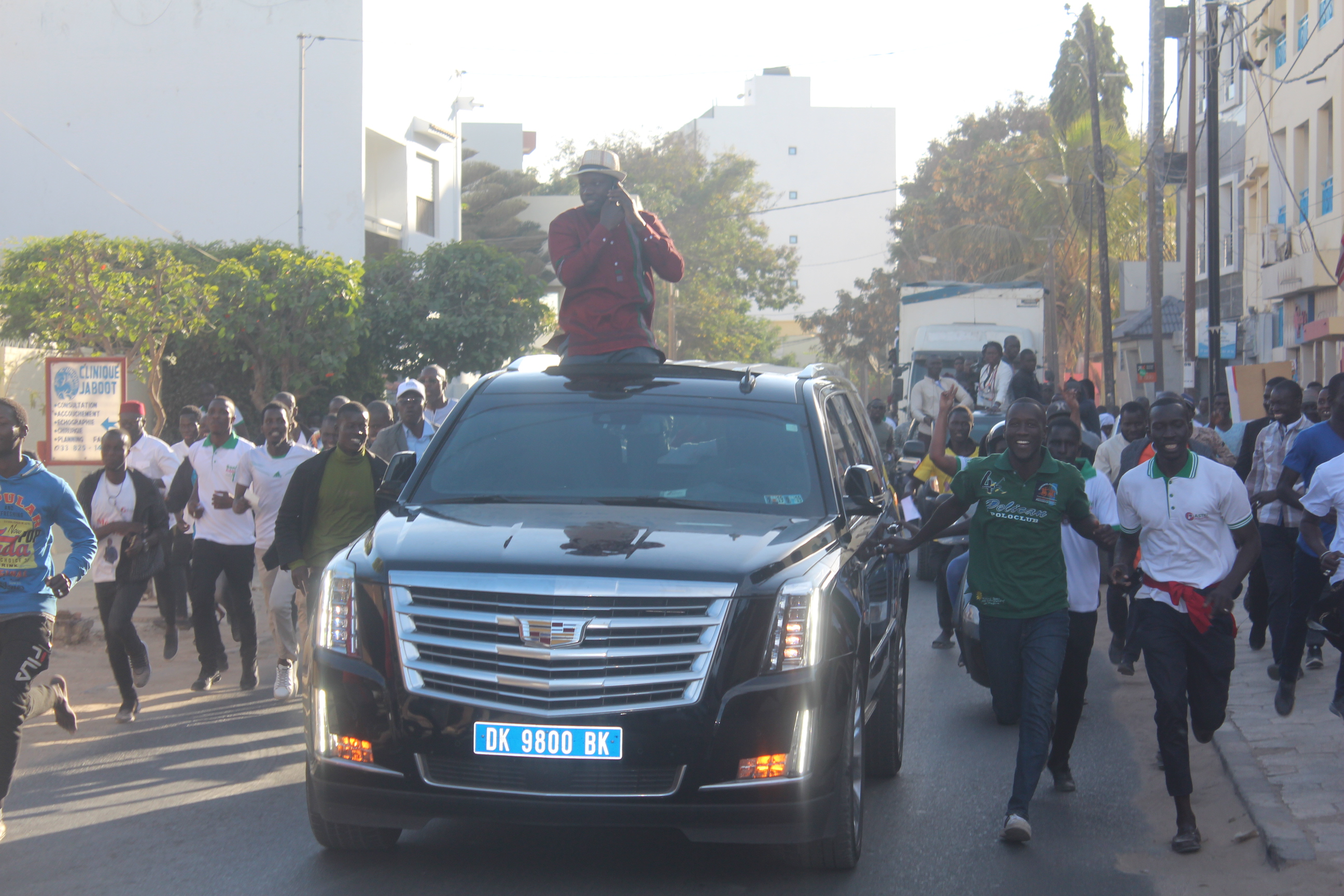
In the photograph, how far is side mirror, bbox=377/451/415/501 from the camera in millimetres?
6059

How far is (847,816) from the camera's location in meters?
5.19

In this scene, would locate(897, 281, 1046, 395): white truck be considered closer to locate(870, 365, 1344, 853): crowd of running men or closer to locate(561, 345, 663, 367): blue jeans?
locate(561, 345, 663, 367): blue jeans

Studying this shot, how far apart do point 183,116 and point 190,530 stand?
2593 cm

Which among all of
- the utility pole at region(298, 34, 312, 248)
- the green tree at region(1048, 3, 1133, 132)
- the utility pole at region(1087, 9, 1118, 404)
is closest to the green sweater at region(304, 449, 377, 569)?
the utility pole at region(1087, 9, 1118, 404)

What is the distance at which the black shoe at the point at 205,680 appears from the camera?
31.3 feet

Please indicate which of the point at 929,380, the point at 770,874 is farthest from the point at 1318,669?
the point at 929,380

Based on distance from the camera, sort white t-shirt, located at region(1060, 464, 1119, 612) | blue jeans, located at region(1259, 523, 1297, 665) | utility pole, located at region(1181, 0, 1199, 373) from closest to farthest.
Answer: white t-shirt, located at region(1060, 464, 1119, 612) < blue jeans, located at region(1259, 523, 1297, 665) < utility pole, located at region(1181, 0, 1199, 373)

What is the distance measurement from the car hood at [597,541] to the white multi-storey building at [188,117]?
2900 centimetres

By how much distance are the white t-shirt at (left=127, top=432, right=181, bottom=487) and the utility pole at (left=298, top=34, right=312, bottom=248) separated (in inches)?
891

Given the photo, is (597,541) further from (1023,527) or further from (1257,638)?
(1257,638)

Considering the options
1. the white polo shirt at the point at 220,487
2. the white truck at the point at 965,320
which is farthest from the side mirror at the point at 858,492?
the white truck at the point at 965,320

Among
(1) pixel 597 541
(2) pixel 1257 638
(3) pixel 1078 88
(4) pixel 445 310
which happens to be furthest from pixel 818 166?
(1) pixel 597 541

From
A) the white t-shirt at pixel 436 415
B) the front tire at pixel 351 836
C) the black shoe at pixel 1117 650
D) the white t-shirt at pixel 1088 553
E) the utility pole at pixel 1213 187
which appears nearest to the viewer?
the front tire at pixel 351 836

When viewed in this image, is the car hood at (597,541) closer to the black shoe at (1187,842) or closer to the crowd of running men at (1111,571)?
the crowd of running men at (1111,571)
